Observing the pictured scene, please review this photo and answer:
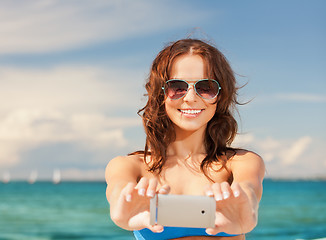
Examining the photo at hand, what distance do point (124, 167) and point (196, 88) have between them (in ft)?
1.84

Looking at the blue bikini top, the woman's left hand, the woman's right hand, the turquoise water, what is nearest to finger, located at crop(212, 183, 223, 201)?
the woman's left hand

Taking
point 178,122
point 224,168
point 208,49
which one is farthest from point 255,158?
point 208,49

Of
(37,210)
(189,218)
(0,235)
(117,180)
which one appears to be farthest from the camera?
(37,210)

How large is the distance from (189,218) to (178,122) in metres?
0.82

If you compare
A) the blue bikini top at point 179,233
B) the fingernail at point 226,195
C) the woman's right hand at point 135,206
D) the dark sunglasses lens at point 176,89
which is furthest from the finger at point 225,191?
the dark sunglasses lens at point 176,89

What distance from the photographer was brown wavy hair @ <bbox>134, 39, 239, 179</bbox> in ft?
8.53

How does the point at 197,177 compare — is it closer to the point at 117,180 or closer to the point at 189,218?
the point at 117,180

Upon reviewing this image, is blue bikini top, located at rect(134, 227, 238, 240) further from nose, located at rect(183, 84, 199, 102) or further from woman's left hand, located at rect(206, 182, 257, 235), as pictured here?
nose, located at rect(183, 84, 199, 102)

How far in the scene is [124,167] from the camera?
8.25 ft

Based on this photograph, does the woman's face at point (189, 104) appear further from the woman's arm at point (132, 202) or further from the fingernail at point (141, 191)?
the fingernail at point (141, 191)

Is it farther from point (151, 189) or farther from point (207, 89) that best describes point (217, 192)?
point (207, 89)

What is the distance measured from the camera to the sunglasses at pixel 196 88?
98.7 inches

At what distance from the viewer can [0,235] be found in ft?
60.5

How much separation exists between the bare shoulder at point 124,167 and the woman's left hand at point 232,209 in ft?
2.09
